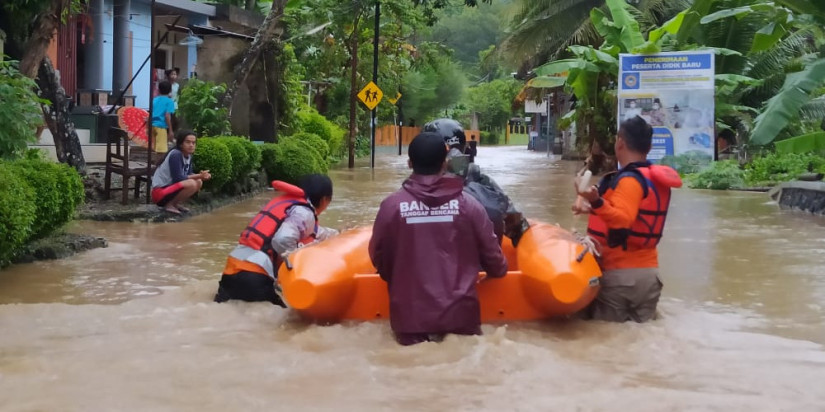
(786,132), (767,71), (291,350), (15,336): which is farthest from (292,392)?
(767,71)

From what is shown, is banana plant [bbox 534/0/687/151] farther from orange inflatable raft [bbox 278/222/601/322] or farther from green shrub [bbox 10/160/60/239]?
orange inflatable raft [bbox 278/222/601/322]

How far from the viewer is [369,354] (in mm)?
5805

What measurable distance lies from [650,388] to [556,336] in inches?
45.9

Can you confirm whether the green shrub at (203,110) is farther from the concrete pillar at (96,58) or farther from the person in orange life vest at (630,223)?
the person in orange life vest at (630,223)

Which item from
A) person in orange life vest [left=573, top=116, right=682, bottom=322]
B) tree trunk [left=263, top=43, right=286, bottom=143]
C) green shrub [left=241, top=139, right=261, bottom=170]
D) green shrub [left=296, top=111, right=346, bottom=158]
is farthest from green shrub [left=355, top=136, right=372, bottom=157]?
person in orange life vest [left=573, top=116, right=682, bottom=322]

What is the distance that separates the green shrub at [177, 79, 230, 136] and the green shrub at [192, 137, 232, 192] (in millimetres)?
3338

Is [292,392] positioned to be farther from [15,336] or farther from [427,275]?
[15,336]

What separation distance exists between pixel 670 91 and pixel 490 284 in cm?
1534

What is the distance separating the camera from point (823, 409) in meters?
4.79

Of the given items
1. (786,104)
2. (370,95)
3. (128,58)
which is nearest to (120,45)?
(128,58)

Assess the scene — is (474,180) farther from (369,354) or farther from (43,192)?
(43,192)

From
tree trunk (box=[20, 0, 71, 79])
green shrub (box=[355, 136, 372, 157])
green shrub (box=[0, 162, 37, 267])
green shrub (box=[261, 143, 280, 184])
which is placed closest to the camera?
green shrub (box=[0, 162, 37, 267])

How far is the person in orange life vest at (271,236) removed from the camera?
23.1ft

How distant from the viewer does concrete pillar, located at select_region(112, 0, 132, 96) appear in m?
23.2
